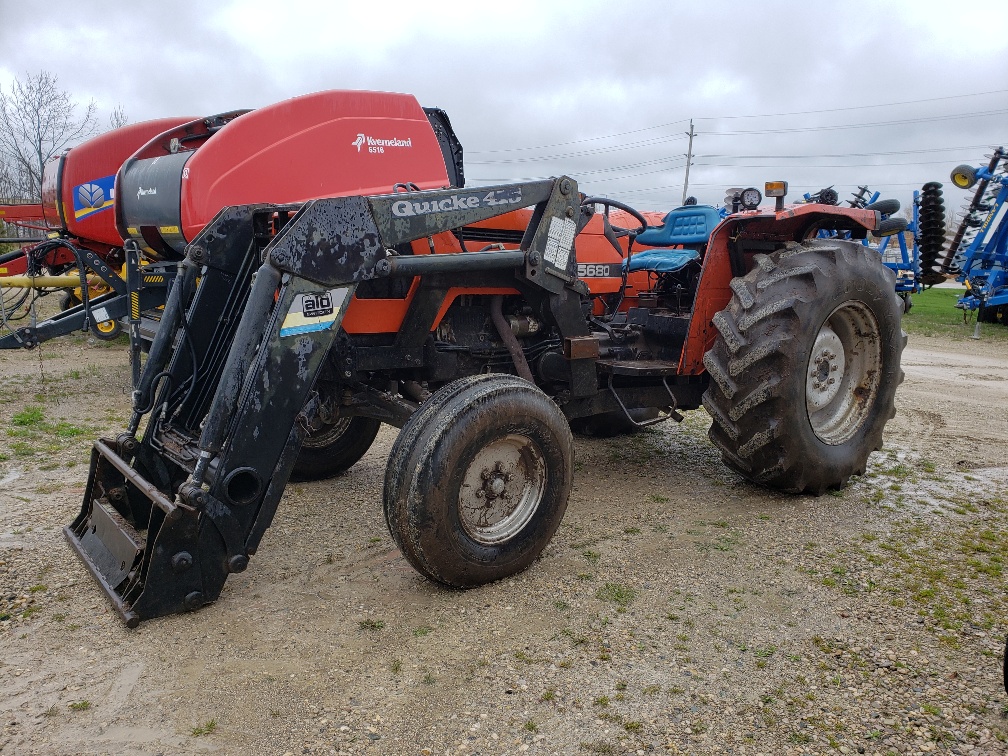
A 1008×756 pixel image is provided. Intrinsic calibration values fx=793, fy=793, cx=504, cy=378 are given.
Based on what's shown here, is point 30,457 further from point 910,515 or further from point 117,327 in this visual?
point 910,515

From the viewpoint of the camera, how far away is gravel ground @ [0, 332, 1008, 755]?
8.18 feet

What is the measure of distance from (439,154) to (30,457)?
11.6ft

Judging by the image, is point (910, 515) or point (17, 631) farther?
point (910, 515)

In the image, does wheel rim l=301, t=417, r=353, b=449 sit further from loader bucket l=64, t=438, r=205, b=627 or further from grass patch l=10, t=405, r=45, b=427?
grass patch l=10, t=405, r=45, b=427

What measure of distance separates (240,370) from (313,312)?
0.36 metres

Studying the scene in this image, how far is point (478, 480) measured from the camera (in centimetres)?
345

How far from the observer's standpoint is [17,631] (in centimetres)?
305

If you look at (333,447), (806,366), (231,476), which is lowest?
(333,447)

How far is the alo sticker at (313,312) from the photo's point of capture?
3.06m

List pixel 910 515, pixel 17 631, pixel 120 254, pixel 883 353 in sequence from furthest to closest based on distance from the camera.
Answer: pixel 120 254
pixel 883 353
pixel 910 515
pixel 17 631

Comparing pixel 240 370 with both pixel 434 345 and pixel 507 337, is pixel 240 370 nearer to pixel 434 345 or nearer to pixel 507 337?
pixel 434 345

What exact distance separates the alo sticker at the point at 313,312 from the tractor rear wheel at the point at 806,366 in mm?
2141

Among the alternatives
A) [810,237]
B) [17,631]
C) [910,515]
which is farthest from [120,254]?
[910,515]

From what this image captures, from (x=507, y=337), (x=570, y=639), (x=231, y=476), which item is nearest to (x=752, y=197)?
(x=507, y=337)
